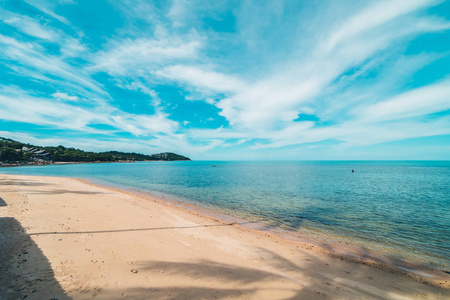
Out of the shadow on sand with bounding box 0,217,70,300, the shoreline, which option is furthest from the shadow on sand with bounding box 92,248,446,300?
the shadow on sand with bounding box 0,217,70,300

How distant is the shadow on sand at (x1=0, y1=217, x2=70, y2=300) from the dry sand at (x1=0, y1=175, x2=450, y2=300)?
0.08ft

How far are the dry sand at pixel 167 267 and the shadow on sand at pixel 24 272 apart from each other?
24 millimetres

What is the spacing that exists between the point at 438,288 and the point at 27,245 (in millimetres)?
17465

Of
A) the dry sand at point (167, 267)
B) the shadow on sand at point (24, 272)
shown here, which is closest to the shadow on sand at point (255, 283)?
the dry sand at point (167, 267)

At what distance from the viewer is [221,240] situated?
1109 cm

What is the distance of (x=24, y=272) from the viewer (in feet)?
19.9

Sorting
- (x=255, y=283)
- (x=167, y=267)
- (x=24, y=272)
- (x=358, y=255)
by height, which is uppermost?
(x=24, y=272)

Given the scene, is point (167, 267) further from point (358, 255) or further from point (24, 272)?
point (358, 255)

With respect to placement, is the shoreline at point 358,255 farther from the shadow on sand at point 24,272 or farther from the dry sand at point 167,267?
the shadow on sand at point 24,272

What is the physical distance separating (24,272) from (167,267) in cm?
456

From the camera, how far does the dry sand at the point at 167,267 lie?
580cm

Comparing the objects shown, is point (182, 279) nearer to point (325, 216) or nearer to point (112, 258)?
point (112, 258)

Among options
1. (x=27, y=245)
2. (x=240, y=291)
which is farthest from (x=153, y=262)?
(x=27, y=245)

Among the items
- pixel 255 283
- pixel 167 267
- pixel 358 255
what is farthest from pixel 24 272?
pixel 358 255
